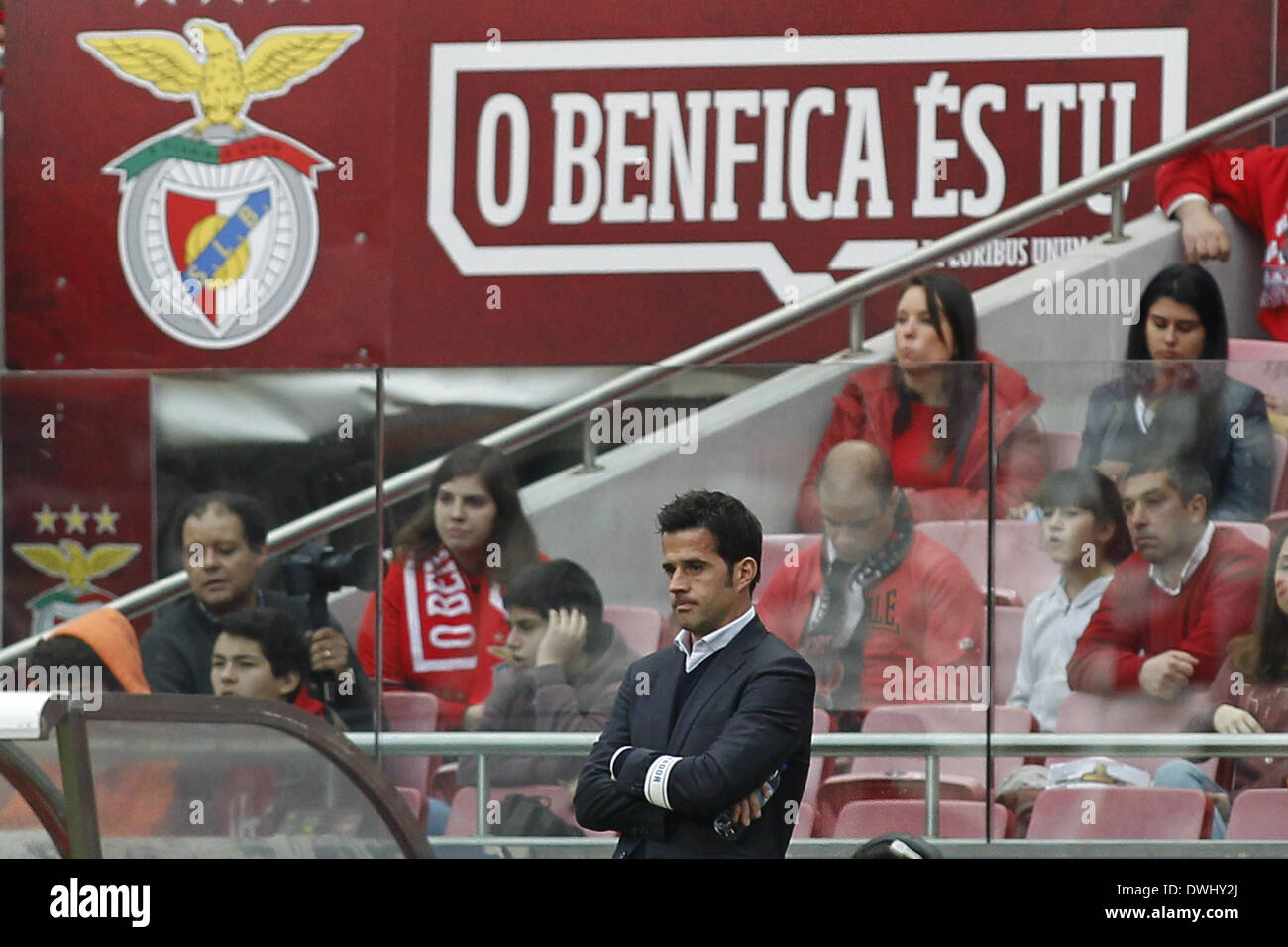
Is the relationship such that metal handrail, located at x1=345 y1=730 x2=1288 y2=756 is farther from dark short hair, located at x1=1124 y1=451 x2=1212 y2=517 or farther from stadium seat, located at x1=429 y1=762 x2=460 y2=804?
dark short hair, located at x1=1124 y1=451 x2=1212 y2=517

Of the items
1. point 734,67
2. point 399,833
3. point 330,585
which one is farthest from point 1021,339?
point 399,833

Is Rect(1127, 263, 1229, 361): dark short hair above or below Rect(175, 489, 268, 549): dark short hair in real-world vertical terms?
above

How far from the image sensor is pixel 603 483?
4.75 metres

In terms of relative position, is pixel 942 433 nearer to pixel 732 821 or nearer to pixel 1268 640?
pixel 1268 640

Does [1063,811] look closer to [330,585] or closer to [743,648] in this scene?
[743,648]

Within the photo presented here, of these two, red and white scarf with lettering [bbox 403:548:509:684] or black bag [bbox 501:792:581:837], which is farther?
red and white scarf with lettering [bbox 403:548:509:684]

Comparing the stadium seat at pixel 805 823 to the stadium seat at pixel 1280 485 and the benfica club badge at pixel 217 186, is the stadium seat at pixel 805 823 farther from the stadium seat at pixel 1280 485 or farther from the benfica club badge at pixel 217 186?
the benfica club badge at pixel 217 186

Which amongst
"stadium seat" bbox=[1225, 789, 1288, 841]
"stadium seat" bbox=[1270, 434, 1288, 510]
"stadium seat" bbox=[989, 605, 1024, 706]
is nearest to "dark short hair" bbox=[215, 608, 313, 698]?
"stadium seat" bbox=[989, 605, 1024, 706]

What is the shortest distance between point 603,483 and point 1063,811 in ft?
4.44

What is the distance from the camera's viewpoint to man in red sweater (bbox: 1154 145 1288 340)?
615cm

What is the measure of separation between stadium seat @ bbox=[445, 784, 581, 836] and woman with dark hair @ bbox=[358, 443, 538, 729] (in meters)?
0.19

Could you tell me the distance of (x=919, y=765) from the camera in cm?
471

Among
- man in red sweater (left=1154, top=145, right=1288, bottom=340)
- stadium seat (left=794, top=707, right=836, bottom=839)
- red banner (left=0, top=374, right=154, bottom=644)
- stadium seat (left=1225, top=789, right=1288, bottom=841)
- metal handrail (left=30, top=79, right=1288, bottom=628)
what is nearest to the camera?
stadium seat (left=1225, top=789, right=1288, bottom=841)

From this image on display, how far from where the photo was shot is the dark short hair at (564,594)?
4801mm
